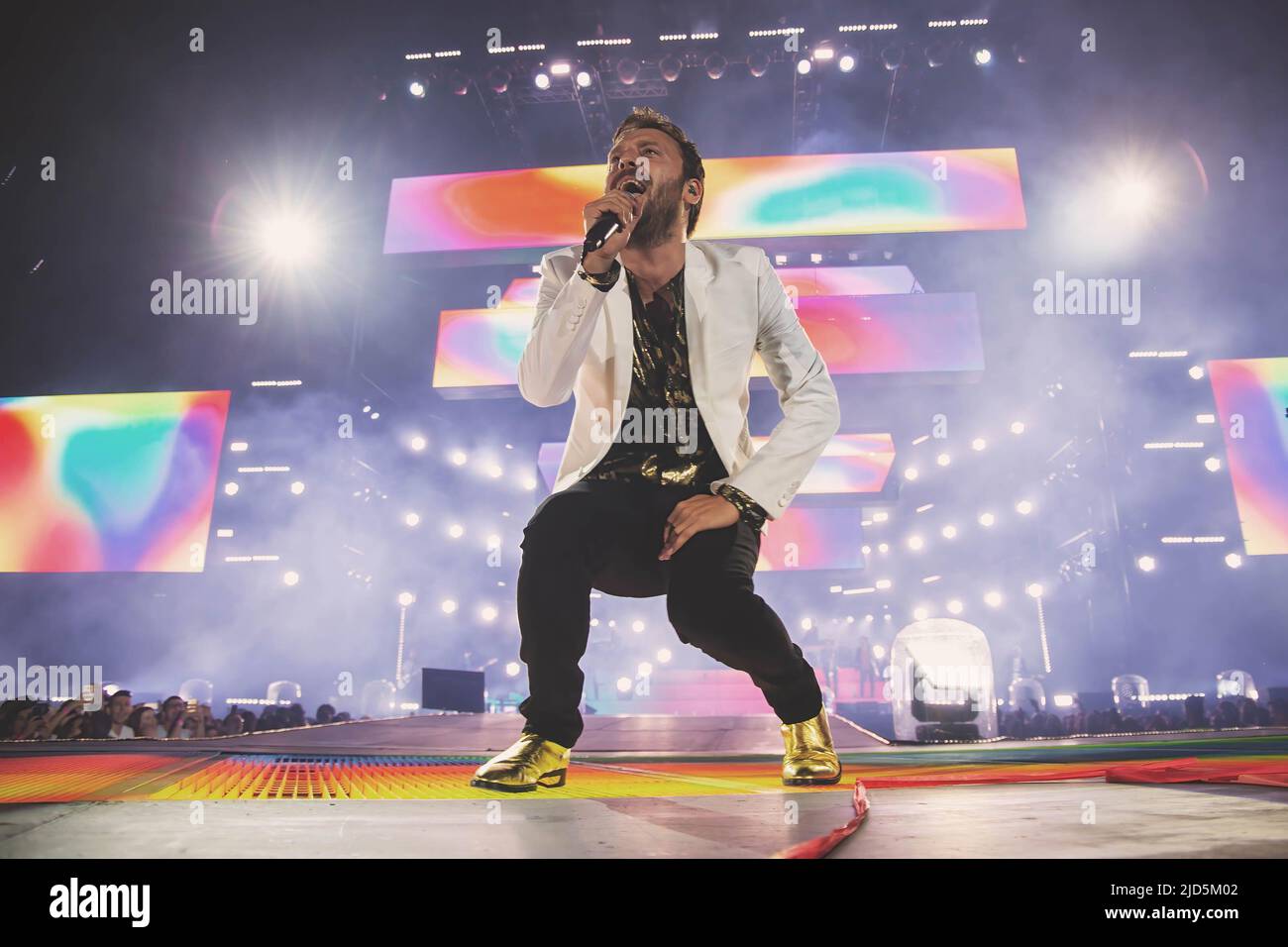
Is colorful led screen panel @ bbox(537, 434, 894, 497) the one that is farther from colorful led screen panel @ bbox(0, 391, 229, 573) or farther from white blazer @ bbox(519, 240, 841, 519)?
white blazer @ bbox(519, 240, 841, 519)

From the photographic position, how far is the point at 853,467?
38.6ft

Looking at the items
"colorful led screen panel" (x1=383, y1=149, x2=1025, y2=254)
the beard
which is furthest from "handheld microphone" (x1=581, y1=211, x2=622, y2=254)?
"colorful led screen panel" (x1=383, y1=149, x2=1025, y2=254)

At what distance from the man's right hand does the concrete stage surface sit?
1293mm

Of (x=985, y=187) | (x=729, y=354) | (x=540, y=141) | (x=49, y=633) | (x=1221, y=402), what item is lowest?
(x=49, y=633)

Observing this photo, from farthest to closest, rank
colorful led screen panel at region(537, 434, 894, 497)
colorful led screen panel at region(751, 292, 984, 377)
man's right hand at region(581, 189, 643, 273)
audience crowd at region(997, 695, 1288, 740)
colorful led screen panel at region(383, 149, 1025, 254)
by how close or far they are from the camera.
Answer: colorful led screen panel at region(537, 434, 894, 497) → colorful led screen panel at region(751, 292, 984, 377) → colorful led screen panel at region(383, 149, 1025, 254) → audience crowd at region(997, 695, 1288, 740) → man's right hand at region(581, 189, 643, 273)

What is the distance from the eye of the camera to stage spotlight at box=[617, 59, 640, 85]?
732 centimetres

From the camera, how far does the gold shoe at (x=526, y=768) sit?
1770 millimetres

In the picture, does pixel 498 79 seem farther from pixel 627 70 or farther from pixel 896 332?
pixel 896 332

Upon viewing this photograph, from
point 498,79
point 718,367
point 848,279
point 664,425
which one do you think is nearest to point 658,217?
point 718,367

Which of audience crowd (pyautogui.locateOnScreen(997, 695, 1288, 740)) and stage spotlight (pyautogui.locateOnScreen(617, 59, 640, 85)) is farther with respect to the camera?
stage spotlight (pyautogui.locateOnScreen(617, 59, 640, 85))
